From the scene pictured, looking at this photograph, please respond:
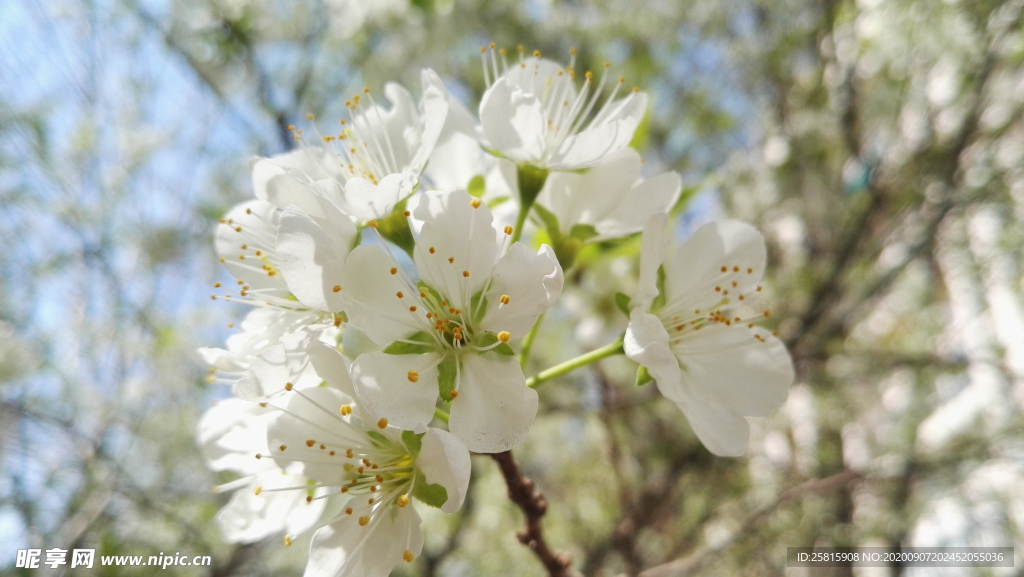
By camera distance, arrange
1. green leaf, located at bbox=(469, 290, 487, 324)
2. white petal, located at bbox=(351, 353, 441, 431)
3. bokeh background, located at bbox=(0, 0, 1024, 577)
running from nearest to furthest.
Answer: white petal, located at bbox=(351, 353, 441, 431) < green leaf, located at bbox=(469, 290, 487, 324) < bokeh background, located at bbox=(0, 0, 1024, 577)

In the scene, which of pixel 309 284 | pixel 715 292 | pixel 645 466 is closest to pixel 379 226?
pixel 309 284

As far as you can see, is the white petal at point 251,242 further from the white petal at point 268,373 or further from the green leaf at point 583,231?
the green leaf at point 583,231

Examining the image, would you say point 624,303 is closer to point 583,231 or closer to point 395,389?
point 583,231

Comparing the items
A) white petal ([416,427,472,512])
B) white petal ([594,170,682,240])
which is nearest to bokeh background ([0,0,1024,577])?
white petal ([594,170,682,240])

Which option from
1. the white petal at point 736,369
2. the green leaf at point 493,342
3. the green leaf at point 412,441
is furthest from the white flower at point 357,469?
the white petal at point 736,369

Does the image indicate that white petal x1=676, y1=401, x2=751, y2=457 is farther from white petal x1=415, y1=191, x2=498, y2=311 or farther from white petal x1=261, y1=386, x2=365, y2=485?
white petal x1=261, y1=386, x2=365, y2=485

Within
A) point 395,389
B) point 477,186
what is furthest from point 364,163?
point 395,389

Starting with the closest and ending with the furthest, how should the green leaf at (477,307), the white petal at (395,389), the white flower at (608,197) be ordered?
1. the white petal at (395,389)
2. the green leaf at (477,307)
3. the white flower at (608,197)
